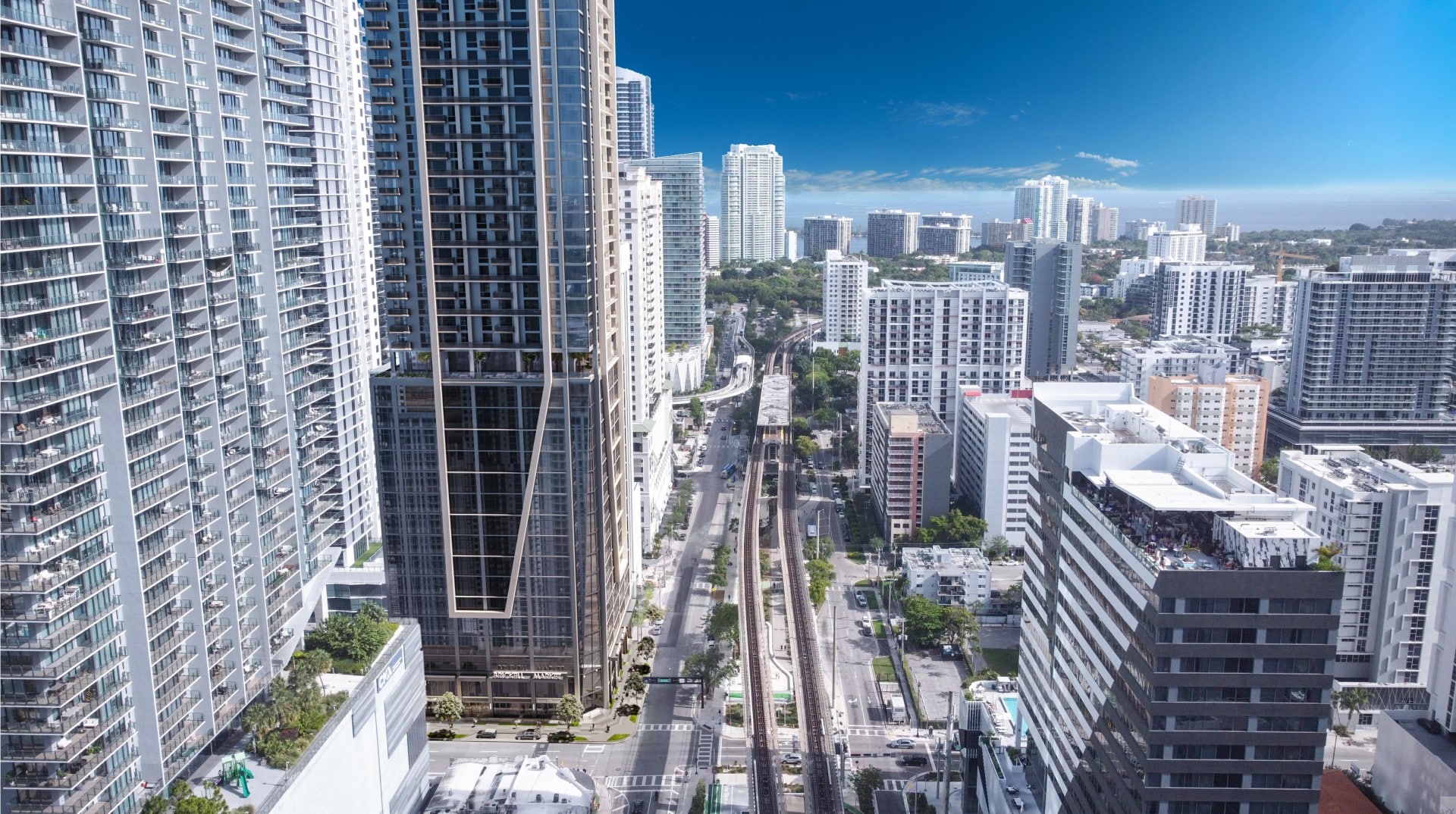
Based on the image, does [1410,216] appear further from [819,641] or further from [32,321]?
[32,321]

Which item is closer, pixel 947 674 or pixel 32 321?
pixel 32 321

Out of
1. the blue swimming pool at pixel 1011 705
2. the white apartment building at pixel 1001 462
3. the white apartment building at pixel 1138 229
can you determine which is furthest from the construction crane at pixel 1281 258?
the blue swimming pool at pixel 1011 705

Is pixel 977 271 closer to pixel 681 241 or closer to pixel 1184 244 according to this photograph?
pixel 1184 244

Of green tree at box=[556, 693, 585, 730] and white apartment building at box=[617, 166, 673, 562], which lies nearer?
green tree at box=[556, 693, 585, 730]

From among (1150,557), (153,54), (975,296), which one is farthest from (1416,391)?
(153,54)

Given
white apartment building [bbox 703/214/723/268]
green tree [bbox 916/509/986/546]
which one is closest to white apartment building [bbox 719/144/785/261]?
white apartment building [bbox 703/214/723/268]

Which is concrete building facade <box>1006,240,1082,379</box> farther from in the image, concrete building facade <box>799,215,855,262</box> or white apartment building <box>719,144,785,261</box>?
concrete building facade <box>799,215,855,262</box>

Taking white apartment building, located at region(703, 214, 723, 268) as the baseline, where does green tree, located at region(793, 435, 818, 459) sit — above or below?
below

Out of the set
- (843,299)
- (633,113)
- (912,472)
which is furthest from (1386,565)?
(633,113)
